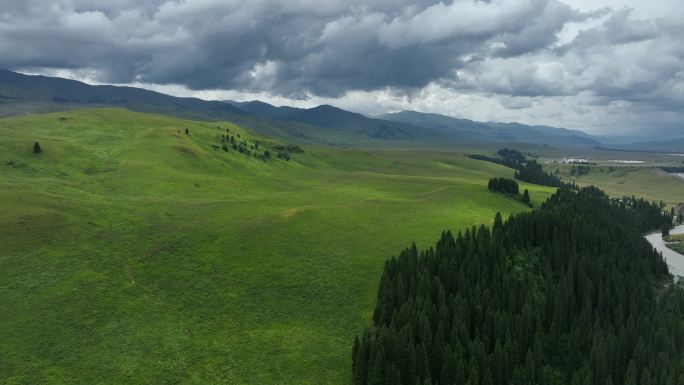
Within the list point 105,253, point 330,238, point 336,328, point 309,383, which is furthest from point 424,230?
point 105,253

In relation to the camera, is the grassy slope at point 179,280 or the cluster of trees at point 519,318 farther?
the cluster of trees at point 519,318

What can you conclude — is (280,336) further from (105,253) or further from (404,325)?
(105,253)

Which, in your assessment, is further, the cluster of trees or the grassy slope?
the cluster of trees

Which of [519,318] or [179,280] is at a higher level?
[519,318]

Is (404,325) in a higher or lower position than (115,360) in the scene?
higher

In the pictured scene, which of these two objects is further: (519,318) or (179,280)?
(179,280)
